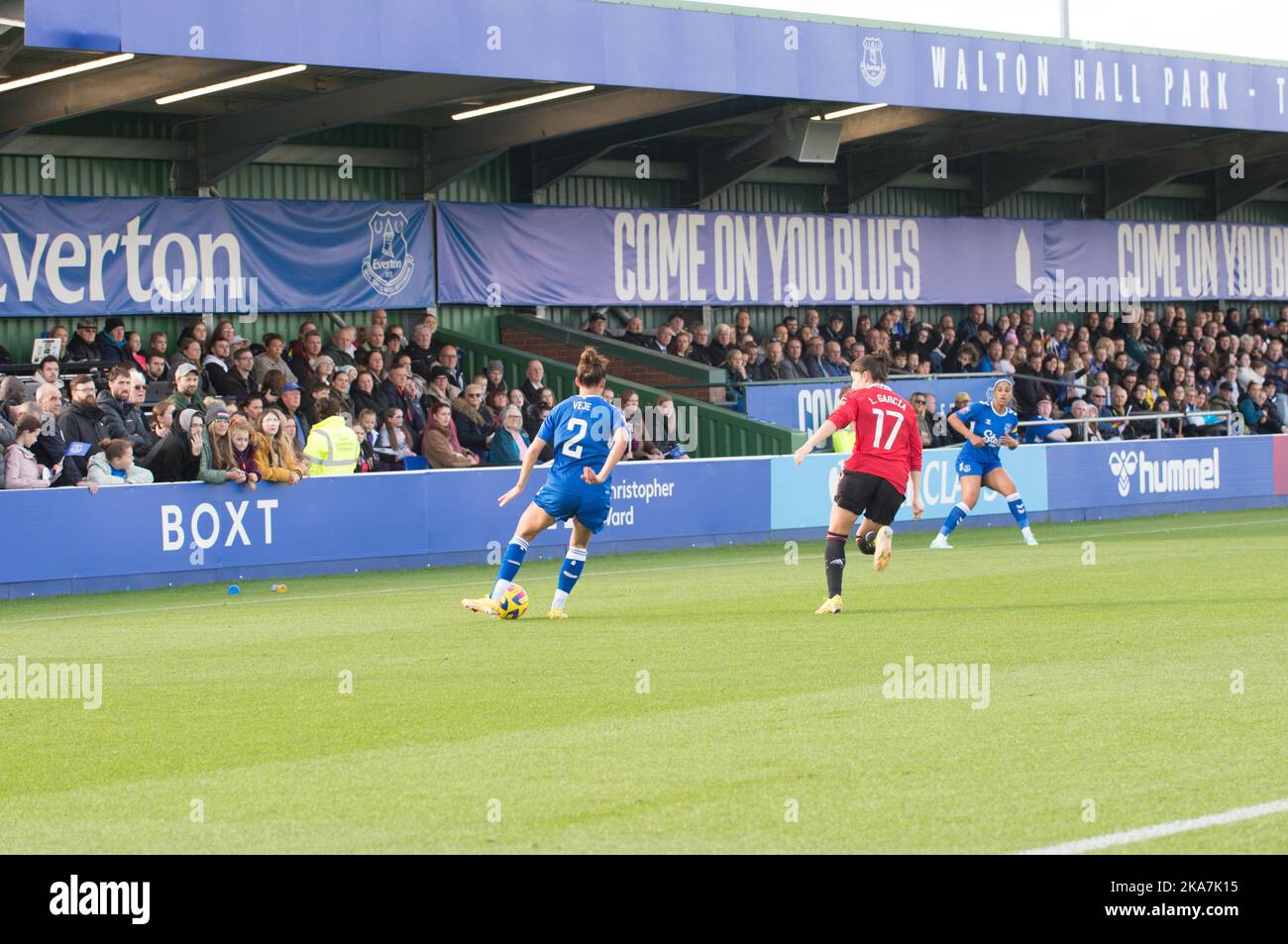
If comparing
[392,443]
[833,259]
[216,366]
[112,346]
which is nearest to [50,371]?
[112,346]

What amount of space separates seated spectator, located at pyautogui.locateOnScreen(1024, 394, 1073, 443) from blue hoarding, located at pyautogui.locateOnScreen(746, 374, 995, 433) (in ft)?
4.76

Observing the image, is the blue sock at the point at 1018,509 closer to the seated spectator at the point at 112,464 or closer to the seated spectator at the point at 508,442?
the seated spectator at the point at 508,442

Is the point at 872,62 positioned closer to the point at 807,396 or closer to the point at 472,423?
the point at 807,396

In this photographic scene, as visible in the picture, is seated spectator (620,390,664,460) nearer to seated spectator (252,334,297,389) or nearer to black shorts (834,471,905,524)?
seated spectator (252,334,297,389)

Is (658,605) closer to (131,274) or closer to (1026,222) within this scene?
(131,274)

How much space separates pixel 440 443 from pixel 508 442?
1025 millimetres

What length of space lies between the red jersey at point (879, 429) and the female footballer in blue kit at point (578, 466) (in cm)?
186

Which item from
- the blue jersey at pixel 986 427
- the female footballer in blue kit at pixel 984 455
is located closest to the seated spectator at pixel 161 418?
the female footballer in blue kit at pixel 984 455

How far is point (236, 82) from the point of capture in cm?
2364

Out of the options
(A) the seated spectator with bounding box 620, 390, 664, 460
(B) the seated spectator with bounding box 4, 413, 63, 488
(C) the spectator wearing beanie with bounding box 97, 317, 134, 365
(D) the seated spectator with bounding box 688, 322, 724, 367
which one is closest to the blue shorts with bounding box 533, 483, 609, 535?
(B) the seated spectator with bounding box 4, 413, 63, 488

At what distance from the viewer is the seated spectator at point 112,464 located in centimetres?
1944

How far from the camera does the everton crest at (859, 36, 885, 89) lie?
2786cm

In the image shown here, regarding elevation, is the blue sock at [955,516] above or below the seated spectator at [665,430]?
below

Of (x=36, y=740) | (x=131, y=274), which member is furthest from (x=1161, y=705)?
(x=131, y=274)
